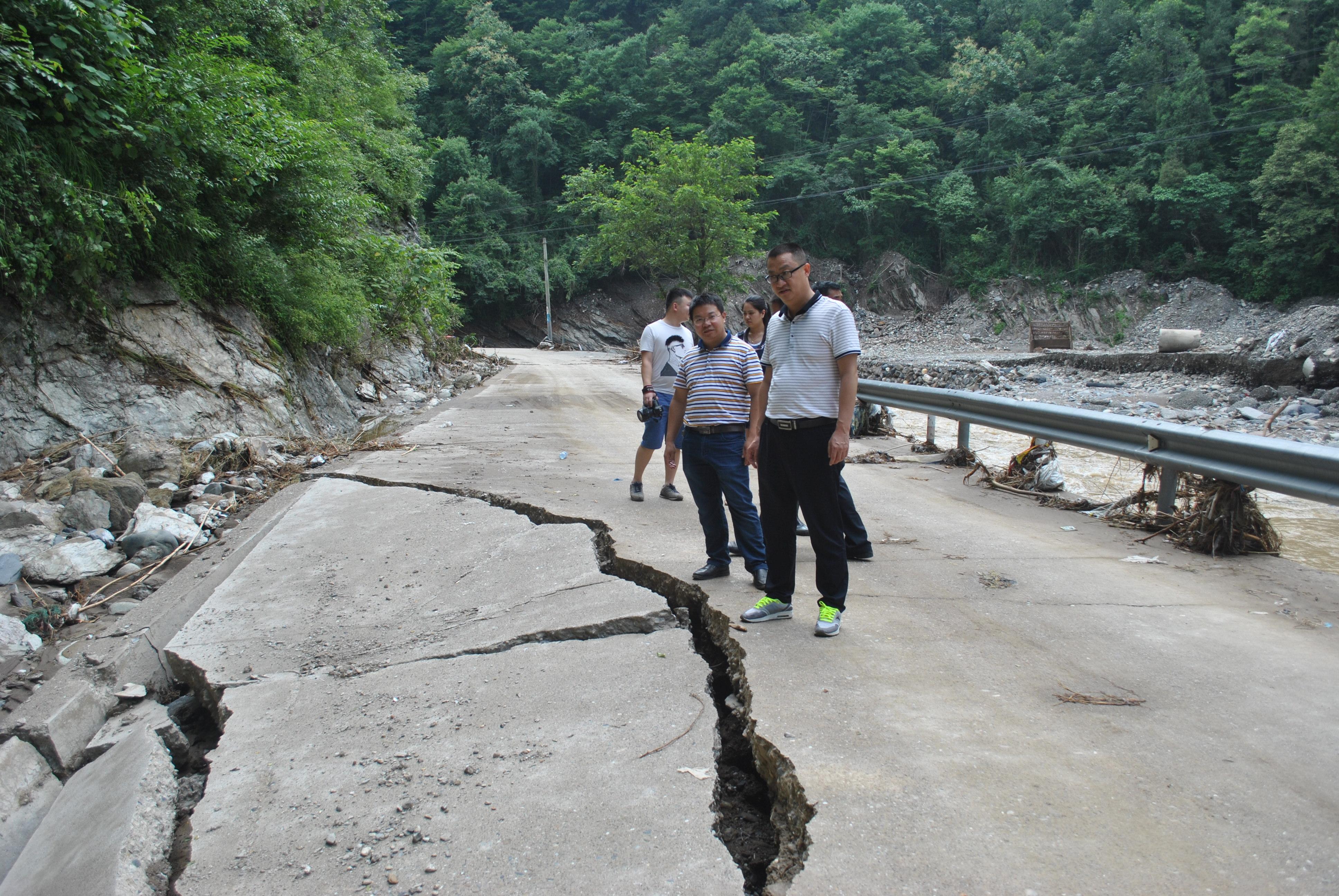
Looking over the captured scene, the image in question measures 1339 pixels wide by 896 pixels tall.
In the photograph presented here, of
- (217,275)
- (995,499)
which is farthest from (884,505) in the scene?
(217,275)

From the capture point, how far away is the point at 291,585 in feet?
14.5

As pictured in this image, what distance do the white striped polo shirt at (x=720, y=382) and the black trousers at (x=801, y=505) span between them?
69cm

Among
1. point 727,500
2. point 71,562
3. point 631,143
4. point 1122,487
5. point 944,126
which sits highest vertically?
point 944,126

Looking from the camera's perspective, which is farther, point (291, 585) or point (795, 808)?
point (291, 585)

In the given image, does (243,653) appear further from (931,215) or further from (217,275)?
(931,215)

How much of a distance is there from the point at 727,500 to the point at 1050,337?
95.4ft

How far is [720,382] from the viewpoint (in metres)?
4.46

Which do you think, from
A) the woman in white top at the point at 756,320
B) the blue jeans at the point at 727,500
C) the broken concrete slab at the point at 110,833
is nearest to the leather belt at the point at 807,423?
the blue jeans at the point at 727,500

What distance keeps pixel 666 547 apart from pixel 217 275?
765 centimetres

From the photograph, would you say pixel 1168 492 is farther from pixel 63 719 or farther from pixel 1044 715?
pixel 63 719

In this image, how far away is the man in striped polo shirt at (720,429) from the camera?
14.1 ft

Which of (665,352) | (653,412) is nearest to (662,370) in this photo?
(665,352)

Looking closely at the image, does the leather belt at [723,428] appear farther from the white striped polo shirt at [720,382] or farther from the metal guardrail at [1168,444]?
the metal guardrail at [1168,444]

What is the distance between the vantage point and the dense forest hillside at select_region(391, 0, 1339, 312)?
38781 mm
